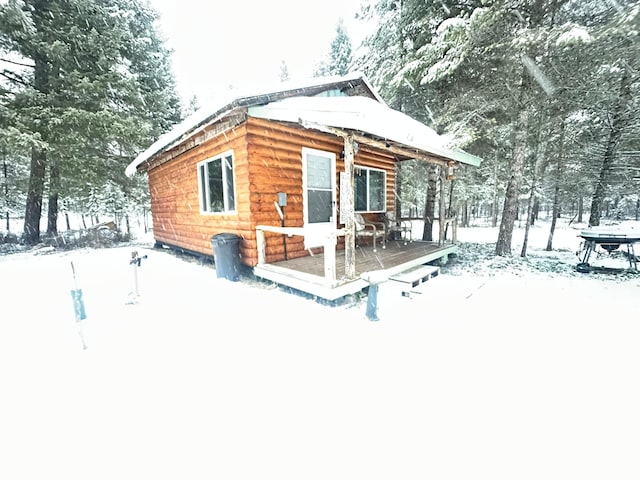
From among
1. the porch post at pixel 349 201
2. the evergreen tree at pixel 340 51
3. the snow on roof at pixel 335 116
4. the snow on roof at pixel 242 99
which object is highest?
the evergreen tree at pixel 340 51

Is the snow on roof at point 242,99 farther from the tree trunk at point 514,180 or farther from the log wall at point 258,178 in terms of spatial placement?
the tree trunk at point 514,180

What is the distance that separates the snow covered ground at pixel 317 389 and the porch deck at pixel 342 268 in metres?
0.33

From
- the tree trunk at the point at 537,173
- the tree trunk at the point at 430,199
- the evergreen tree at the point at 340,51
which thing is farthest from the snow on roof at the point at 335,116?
the evergreen tree at the point at 340,51

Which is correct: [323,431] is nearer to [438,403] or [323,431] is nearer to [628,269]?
[438,403]

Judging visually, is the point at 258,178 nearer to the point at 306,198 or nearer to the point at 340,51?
the point at 306,198

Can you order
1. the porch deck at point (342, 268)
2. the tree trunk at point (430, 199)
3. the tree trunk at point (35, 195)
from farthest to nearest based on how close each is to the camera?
the tree trunk at point (35, 195) → the tree trunk at point (430, 199) → the porch deck at point (342, 268)

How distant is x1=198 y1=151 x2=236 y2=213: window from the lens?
19.0ft

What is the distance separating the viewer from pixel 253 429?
183 cm

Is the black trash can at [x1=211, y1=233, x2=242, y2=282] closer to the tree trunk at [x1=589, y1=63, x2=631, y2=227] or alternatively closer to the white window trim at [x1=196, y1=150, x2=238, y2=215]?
the white window trim at [x1=196, y1=150, x2=238, y2=215]

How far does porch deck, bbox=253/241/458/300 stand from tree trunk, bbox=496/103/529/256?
1.72 m

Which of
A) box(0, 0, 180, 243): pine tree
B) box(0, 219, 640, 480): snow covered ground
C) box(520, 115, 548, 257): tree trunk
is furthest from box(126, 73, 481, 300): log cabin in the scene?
box(0, 0, 180, 243): pine tree

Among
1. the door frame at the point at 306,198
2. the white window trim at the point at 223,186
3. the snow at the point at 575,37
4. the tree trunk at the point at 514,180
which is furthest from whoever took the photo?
the tree trunk at the point at 514,180

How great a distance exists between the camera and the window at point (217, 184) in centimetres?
579

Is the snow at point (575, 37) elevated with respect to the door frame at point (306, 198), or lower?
elevated
